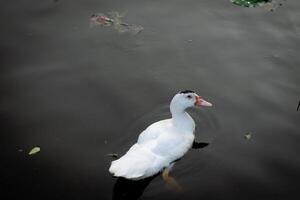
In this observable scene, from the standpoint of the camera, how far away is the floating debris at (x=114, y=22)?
9.29 meters

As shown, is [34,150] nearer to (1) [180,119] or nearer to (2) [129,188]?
(2) [129,188]

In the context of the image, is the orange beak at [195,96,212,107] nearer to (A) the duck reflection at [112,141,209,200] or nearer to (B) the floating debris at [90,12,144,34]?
(A) the duck reflection at [112,141,209,200]

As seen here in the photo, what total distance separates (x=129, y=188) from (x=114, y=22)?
13.1ft

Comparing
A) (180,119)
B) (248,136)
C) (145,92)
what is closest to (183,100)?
(180,119)

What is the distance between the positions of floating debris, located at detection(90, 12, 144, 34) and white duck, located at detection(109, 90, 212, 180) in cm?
254

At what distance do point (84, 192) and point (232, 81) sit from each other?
3.43m

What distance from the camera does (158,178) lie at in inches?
269

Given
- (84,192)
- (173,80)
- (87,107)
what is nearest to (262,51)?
(173,80)

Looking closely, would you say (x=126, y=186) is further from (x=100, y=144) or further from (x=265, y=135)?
(x=265, y=135)

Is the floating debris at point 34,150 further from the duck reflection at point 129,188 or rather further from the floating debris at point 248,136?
the floating debris at point 248,136

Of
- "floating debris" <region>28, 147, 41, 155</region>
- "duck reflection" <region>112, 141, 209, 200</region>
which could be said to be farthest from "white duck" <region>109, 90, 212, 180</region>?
"floating debris" <region>28, 147, 41, 155</region>

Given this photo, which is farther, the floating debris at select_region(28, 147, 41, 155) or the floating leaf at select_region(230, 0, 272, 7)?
the floating leaf at select_region(230, 0, 272, 7)

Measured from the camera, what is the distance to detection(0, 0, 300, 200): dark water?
6.84m

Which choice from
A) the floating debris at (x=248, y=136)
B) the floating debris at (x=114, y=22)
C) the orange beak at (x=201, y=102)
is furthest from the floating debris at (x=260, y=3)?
the floating debris at (x=248, y=136)
